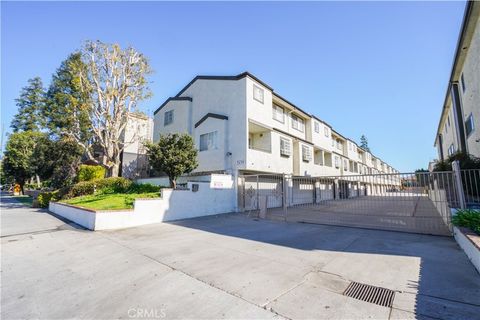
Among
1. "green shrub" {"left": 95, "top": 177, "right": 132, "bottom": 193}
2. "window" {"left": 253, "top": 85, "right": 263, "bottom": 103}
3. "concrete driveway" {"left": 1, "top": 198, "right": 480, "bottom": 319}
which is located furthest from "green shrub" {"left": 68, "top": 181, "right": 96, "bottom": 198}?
"window" {"left": 253, "top": 85, "right": 263, "bottom": 103}

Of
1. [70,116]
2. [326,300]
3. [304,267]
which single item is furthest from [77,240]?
[70,116]

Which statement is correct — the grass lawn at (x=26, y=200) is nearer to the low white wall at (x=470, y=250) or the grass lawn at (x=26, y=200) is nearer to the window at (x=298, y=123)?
the window at (x=298, y=123)

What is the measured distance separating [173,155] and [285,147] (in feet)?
33.3

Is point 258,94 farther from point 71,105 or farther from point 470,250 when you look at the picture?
point 71,105

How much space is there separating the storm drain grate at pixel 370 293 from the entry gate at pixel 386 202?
5441mm

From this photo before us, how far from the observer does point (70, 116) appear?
1786cm

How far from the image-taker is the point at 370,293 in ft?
12.2

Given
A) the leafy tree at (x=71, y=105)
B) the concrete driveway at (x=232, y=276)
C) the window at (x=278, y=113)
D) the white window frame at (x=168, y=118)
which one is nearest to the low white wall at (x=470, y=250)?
the concrete driveway at (x=232, y=276)

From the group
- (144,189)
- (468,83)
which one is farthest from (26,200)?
(468,83)

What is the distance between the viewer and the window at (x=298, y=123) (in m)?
23.8

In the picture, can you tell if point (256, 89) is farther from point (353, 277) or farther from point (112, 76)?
point (353, 277)

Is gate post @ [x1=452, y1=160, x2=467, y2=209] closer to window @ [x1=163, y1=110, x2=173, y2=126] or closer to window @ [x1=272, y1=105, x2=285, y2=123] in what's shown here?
window @ [x1=272, y1=105, x2=285, y2=123]

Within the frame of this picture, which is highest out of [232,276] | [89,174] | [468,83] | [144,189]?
[468,83]

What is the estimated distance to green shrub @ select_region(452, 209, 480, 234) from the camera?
5.91 meters
